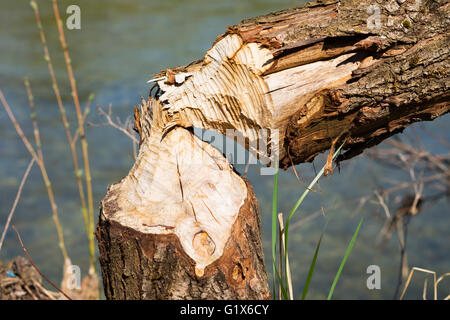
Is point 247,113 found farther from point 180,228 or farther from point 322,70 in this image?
point 180,228

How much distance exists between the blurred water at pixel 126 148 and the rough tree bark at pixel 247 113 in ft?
3.25

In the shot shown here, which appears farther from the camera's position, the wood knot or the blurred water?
the blurred water

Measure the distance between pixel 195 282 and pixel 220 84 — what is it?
1.49 ft

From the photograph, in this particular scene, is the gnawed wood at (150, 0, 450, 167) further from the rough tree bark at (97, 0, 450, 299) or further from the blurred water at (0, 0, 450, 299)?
the blurred water at (0, 0, 450, 299)

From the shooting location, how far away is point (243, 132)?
125 centimetres

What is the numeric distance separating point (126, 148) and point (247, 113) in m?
2.90

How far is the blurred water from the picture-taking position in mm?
3244

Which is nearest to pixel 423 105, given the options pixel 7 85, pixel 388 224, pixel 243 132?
pixel 243 132

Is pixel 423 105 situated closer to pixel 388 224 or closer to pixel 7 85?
pixel 388 224

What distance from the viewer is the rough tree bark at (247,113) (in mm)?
1142

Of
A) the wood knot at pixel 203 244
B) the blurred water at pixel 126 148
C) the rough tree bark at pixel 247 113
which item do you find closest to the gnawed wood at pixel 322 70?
the rough tree bark at pixel 247 113

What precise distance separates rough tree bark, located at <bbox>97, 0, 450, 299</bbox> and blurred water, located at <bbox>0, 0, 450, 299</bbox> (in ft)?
3.25

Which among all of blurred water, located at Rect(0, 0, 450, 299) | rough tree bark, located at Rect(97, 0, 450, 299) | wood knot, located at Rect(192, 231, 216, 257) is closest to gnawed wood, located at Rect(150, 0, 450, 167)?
rough tree bark, located at Rect(97, 0, 450, 299)

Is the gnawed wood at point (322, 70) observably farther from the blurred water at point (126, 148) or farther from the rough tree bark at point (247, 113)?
the blurred water at point (126, 148)
